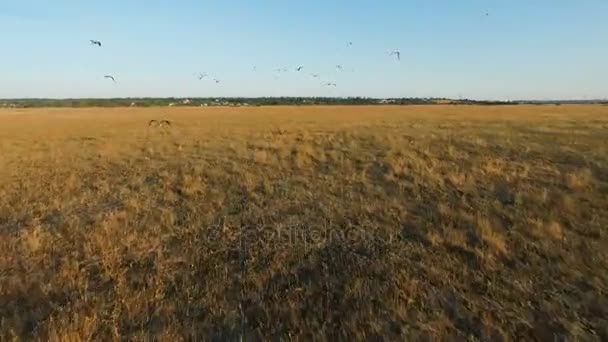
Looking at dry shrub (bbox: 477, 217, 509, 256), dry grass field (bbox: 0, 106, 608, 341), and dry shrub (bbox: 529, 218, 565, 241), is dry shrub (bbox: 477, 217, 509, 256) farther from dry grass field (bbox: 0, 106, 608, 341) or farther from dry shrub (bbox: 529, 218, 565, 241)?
dry shrub (bbox: 529, 218, 565, 241)

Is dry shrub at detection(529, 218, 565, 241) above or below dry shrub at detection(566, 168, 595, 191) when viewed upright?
below

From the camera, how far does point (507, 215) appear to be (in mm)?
11594

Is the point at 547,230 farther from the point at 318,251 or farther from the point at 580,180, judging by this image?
the point at 580,180

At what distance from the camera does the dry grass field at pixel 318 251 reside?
23.8 ft

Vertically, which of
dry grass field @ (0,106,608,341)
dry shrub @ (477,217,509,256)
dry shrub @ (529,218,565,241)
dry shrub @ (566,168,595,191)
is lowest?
dry grass field @ (0,106,608,341)

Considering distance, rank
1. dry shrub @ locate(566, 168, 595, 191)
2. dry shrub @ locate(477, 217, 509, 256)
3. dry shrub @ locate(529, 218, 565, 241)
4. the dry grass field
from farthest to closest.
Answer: dry shrub @ locate(566, 168, 595, 191) → dry shrub @ locate(529, 218, 565, 241) → dry shrub @ locate(477, 217, 509, 256) → the dry grass field

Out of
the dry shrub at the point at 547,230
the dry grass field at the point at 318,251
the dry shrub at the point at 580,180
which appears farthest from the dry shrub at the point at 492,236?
the dry shrub at the point at 580,180

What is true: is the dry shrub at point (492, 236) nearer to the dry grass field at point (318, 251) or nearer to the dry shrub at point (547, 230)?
the dry grass field at point (318, 251)

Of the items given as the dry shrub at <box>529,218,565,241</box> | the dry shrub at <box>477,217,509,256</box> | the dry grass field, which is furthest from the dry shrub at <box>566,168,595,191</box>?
the dry shrub at <box>477,217,509,256</box>

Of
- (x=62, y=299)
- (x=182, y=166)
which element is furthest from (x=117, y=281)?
(x=182, y=166)

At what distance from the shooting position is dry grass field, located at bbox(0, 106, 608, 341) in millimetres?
7262

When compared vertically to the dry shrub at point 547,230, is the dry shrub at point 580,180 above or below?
above

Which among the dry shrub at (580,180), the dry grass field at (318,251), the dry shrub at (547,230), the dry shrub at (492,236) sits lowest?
the dry grass field at (318,251)

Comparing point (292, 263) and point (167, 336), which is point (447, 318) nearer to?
point (292, 263)
